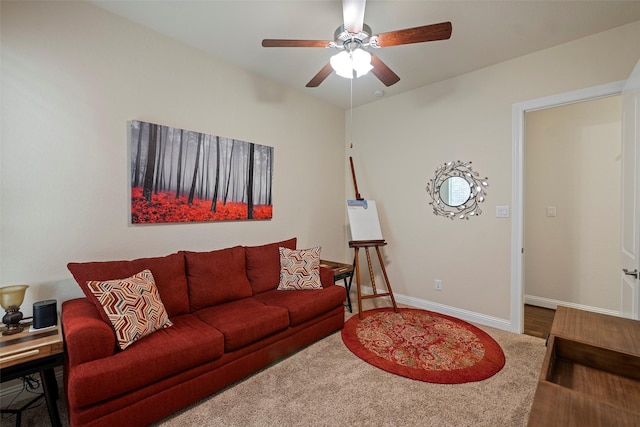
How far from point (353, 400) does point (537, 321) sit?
270cm

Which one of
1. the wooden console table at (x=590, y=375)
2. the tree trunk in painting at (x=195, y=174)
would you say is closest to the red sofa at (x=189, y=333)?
the tree trunk in painting at (x=195, y=174)

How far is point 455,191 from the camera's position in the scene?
343 cm

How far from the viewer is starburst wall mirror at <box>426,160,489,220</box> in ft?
10.8

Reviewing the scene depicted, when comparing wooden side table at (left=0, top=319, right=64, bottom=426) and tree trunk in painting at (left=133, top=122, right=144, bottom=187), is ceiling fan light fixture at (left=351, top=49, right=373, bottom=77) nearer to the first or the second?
tree trunk in painting at (left=133, top=122, right=144, bottom=187)

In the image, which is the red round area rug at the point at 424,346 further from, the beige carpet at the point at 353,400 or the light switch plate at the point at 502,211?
the light switch plate at the point at 502,211

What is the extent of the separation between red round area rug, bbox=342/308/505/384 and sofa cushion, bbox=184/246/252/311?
115 centimetres

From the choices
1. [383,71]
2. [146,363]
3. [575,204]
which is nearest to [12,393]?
[146,363]

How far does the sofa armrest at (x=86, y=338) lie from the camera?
5.07 feet

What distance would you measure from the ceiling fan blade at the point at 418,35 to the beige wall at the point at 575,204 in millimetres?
2848

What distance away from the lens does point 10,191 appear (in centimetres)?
192

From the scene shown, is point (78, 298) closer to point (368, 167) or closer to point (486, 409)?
point (486, 409)

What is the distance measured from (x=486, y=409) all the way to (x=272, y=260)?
6.91 feet

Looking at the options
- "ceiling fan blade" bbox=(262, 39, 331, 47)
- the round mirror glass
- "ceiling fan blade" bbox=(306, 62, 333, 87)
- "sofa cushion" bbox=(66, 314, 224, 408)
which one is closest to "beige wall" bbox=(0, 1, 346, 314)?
"sofa cushion" bbox=(66, 314, 224, 408)

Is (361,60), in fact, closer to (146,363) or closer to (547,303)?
(146,363)
